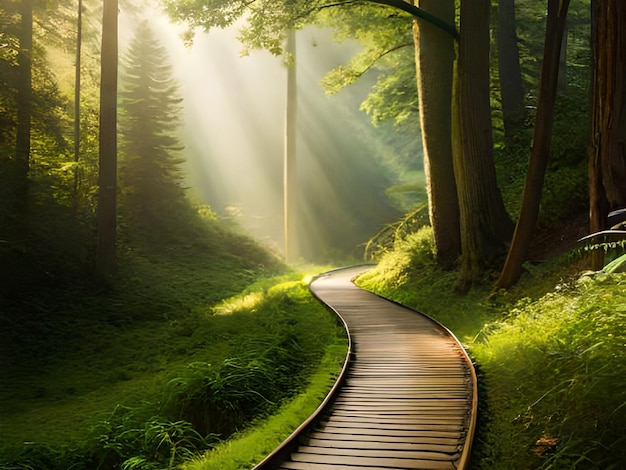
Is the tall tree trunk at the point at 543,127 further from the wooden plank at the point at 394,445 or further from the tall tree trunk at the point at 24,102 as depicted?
the tall tree trunk at the point at 24,102

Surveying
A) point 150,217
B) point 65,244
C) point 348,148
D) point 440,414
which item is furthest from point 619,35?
point 348,148

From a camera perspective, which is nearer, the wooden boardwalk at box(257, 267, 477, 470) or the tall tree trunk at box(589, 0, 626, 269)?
the wooden boardwalk at box(257, 267, 477, 470)

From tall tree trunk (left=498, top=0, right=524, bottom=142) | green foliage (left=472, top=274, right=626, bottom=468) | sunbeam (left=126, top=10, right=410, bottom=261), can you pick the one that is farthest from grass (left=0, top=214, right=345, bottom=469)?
sunbeam (left=126, top=10, right=410, bottom=261)

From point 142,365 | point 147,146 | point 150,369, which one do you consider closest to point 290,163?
point 147,146

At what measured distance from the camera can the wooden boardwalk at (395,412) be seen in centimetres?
500

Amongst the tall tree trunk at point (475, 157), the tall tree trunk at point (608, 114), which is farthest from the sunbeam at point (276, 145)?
the tall tree trunk at point (608, 114)

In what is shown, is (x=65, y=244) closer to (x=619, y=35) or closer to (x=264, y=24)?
(x=264, y=24)

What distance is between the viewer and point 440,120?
1445 centimetres

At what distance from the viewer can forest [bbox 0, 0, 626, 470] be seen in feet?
20.9

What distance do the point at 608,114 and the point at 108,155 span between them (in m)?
12.3

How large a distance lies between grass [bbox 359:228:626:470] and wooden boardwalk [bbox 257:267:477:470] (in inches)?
11.1

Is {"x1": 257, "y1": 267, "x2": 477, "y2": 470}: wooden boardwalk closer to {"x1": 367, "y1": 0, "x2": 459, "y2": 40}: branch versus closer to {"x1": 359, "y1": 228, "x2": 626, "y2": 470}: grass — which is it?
{"x1": 359, "y1": 228, "x2": 626, "y2": 470}: grass

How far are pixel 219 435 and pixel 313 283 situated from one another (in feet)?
44.3

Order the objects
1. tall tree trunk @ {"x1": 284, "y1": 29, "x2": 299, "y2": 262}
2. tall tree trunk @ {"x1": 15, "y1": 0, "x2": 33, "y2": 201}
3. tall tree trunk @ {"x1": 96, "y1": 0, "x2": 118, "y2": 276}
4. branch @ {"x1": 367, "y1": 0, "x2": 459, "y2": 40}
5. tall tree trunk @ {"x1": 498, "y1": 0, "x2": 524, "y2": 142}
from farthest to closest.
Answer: tall tree trunk @ {"x1": 284, "y1": 29, "x2": 299, "y2": 262}, tall tree trunk @ {"x1": 498, "y1": 0, "x2": 524, "y2": 142}, tall tree trunk @ {"x1": 96, "y1": 0, "x2": 118, "y2": 276}, tall tree trunk @ {"x1": 15, "y1": 0, "x2": 33, "y2": 201}, branch @ {"x1": 367, "y1": 0, "x2": 459, "y2": 40}
